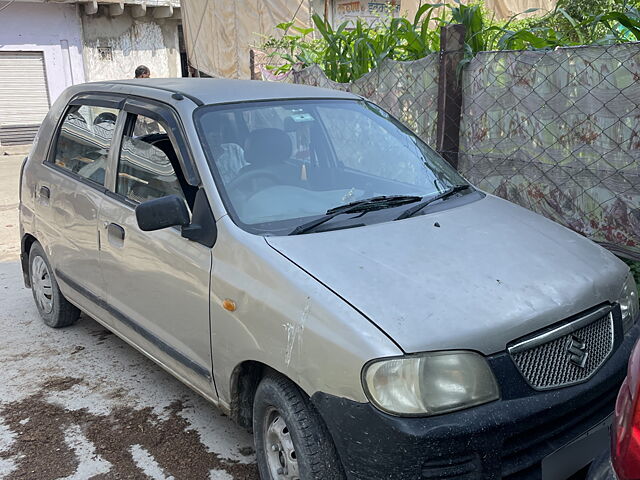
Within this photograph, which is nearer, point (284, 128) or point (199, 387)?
point (199, 387)

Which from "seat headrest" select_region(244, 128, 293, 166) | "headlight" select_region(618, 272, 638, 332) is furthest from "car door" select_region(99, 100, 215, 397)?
"headlight" select_region(618, 272, 638, 332)

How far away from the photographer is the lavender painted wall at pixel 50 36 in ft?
52.5

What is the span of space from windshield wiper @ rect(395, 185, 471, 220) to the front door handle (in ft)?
4.90

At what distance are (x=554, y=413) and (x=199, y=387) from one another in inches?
62.3

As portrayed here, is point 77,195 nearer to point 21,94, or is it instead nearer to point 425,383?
point 425,383

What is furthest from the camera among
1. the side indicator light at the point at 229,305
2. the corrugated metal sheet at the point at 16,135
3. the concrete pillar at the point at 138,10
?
the concrete pillar at the point at 138,10

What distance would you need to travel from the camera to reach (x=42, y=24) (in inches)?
648

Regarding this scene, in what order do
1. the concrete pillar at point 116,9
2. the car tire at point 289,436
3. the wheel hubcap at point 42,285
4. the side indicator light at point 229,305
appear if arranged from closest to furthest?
the car tire at point 289,436
the side indicator light at point 229,305
the wheel hubcap at point 42,285
the concrete pillar at point 116,9

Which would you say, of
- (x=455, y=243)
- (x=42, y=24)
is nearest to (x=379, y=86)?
(x=455, y=243)

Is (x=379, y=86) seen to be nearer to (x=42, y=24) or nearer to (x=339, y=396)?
(x=339, y=396)

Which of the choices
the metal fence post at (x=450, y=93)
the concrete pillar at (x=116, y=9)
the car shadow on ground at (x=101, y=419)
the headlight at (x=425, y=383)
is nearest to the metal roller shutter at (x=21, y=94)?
the concrete pillar at (x=116, y=9)

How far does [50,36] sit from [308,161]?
1565 centimetres

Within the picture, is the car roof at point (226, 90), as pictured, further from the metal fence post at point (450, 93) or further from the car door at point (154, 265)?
the metal fence post at point (450, 93)

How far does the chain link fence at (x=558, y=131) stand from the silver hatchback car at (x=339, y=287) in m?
1.06
